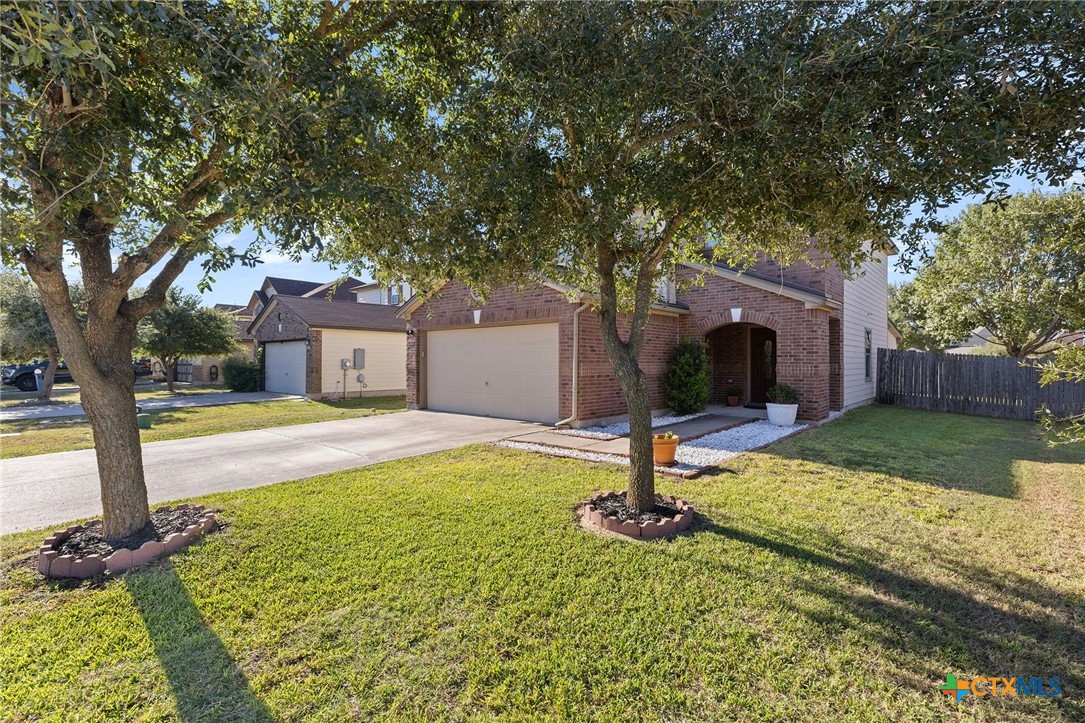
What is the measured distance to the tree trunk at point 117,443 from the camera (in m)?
4.09

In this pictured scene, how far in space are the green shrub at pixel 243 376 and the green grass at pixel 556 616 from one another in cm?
1908

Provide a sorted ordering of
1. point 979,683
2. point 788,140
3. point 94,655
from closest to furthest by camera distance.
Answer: point 979,683 → point 94,655 → point 788,140

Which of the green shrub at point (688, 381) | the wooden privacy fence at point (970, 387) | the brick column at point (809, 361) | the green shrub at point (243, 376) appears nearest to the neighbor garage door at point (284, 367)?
the green shrub at point (243, 376)

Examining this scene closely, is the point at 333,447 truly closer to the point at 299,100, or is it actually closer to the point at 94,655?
the point at 94,655

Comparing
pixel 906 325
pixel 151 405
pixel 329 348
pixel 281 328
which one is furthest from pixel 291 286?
pixel 906 325

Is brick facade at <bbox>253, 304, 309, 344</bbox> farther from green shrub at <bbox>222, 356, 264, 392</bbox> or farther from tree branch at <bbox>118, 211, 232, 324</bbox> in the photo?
tree branch at <bbox>118, 211, 232, 324</bbox>

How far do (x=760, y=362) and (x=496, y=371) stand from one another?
8.02 meters

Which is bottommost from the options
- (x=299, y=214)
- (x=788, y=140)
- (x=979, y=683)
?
(x=979, y=683)

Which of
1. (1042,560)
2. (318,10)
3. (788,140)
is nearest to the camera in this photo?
(788,140)

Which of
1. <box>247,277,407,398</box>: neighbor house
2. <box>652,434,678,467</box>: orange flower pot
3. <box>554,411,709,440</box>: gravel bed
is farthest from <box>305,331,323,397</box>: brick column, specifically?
<box>652,434,678,467</box>: orange flower pot

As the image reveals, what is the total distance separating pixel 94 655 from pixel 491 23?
5.56m

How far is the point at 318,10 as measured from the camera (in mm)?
4332

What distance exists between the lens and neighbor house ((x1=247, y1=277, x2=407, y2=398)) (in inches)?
739

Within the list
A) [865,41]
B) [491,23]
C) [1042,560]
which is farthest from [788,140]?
[1042,560]
